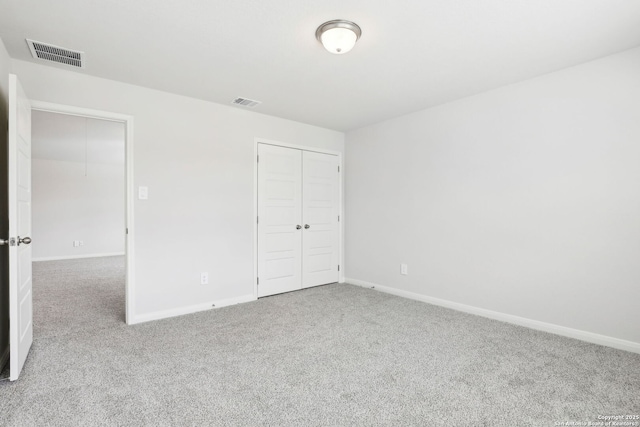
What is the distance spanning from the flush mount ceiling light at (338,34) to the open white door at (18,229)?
2.00m

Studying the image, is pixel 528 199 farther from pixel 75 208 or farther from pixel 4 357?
pixel 75 208

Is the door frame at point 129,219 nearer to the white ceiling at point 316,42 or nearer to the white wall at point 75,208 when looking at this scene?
the white ceiling at point 316,42

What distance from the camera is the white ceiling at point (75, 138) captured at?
4802 mm

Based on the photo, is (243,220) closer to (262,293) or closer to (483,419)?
(262,293)

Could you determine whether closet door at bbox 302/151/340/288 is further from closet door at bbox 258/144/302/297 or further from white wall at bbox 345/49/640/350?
white wall at bbox 345/49/640/350

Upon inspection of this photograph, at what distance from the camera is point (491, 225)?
10.8 feet

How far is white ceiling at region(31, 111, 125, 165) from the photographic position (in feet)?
15.8

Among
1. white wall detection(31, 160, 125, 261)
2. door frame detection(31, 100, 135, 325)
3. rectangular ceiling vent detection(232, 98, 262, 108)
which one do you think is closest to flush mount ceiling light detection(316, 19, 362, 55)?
rectangular ceiling vent detection(232, 98, 262, 108)

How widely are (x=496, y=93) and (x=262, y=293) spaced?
348cm

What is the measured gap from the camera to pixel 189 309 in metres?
3.47

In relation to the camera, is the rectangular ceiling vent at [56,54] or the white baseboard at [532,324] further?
the white baseboard at [532,324]

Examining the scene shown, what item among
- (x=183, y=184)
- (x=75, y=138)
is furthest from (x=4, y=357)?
(x=75, y=138)

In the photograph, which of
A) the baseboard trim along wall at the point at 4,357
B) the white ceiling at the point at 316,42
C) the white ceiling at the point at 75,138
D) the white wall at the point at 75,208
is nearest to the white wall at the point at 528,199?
the white ceiling at the point at 316,42

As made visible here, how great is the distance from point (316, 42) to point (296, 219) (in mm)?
2506
